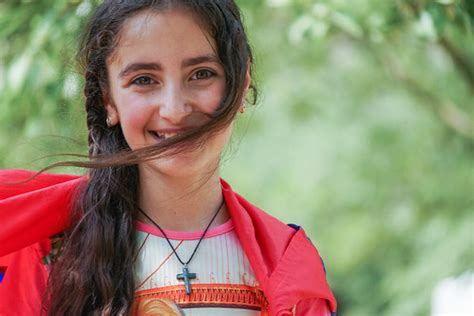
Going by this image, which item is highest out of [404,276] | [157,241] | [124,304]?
[404,276]

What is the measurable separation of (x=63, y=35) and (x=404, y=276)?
432 centimetres

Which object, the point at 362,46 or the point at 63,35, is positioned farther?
the point at 362,46

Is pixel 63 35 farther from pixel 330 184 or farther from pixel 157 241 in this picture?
pixel 330 184

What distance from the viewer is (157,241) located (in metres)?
2.48

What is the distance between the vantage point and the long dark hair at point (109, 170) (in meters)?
2.38

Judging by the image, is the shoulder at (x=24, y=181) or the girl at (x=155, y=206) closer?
the girl at (x=155, y=206)

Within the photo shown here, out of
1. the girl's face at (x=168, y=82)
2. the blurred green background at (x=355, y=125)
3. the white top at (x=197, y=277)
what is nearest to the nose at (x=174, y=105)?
the girl's face at (x=168, y=82)

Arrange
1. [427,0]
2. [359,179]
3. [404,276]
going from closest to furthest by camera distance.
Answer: [427,0], [404,276], [359,179]

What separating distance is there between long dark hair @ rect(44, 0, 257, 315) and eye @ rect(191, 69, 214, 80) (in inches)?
1.8

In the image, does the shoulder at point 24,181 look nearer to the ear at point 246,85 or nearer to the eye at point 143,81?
the eye at point 143,81

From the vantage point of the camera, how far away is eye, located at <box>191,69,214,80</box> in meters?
2.40

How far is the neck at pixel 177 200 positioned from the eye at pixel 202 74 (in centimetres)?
24

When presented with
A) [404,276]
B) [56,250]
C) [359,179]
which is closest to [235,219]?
[56,250]

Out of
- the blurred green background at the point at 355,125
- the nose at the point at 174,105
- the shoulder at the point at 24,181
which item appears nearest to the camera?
the nose at the point at 174,105
